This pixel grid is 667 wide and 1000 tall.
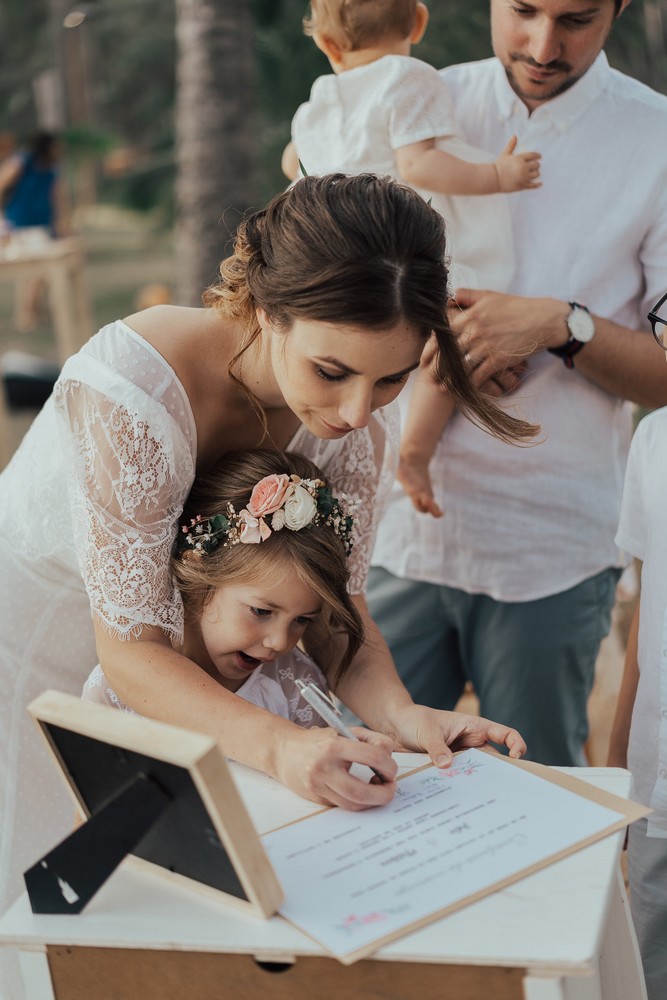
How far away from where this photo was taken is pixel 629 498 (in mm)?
2098

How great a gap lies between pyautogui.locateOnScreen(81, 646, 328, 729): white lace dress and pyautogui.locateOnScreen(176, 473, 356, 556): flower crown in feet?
0.87

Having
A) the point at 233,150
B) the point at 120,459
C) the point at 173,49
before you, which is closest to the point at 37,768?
the point at 120,459

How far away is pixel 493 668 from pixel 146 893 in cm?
121

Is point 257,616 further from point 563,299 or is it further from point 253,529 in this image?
point 563,299

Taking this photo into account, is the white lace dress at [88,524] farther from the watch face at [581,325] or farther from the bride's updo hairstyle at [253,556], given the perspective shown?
the watch face at [581,325]

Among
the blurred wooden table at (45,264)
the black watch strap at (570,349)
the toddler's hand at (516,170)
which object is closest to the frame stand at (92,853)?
the black watch strap at (570,349)

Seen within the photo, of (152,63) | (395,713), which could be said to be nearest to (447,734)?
(395,713)

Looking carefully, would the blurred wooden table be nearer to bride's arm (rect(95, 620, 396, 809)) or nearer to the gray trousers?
the gray trousers

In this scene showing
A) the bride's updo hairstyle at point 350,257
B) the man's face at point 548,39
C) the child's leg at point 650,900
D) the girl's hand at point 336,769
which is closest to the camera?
the girl's hand at point 336,769

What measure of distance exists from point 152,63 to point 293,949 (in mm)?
19324

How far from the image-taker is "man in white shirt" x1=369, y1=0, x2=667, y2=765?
2.24 m

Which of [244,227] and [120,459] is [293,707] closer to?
[120,459]

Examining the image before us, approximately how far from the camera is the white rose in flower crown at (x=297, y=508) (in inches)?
73.0

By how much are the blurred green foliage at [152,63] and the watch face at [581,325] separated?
9.59ft
